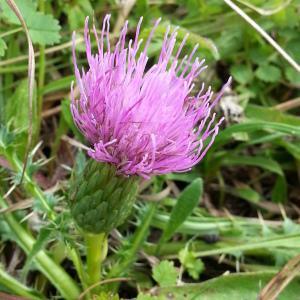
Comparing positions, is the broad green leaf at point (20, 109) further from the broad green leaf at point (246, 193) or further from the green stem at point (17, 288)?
the broad green leaf at point (246, 193)

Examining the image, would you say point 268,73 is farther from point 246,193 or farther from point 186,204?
point 186,204

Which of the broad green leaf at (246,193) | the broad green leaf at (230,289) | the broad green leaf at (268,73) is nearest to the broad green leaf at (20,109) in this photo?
the broad green leaf at (230,289)

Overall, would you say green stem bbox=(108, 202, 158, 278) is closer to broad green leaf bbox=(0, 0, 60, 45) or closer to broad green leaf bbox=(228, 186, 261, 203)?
broad green leaf bbox=(228, 186, 261, 203)

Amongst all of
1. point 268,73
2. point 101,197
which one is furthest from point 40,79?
point 268,73

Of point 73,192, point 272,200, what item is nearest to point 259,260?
point 272,200

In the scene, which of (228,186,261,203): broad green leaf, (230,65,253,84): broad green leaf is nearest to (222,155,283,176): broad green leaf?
(228,186,261,203): broad green leaf
